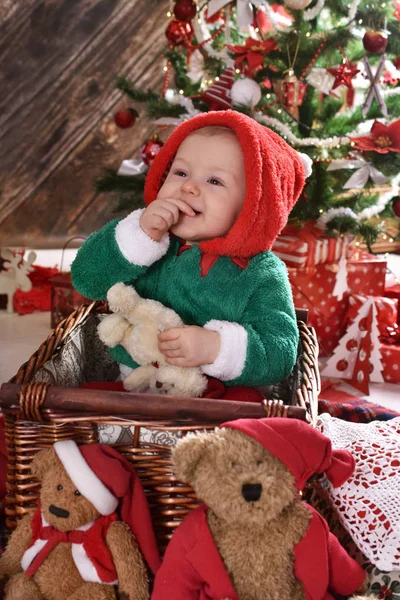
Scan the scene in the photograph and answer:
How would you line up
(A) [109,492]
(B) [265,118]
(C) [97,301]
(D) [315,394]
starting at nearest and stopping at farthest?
(A) [109,492]
(D) [315,394]
(C) [97,301]
(B) [265,118]

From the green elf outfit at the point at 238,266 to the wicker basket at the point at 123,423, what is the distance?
0.08m

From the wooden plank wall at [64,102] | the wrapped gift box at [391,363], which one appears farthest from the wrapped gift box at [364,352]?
the wooden plank wall at [64,102]

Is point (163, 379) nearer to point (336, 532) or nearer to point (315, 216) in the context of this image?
point (336, 532)

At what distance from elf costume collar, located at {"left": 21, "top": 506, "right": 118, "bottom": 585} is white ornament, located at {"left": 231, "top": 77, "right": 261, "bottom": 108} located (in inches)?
53.5

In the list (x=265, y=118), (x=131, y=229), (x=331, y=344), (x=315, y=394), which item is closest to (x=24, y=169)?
(x=265, y=118)

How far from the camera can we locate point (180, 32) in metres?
2.15

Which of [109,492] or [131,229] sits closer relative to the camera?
[109,492]

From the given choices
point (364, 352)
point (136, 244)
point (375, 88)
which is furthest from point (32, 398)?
point (375, 88)

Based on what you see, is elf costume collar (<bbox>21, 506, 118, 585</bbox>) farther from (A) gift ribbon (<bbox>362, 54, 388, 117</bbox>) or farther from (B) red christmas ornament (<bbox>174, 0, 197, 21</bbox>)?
(B) red christmas ornament (<bbox>174, 0, 197, 21</bbox>)

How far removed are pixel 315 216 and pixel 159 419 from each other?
4.23 feet

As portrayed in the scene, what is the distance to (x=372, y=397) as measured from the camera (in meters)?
1.79

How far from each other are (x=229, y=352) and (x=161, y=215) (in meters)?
0.24

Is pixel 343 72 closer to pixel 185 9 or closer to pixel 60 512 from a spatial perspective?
pixel 185 9

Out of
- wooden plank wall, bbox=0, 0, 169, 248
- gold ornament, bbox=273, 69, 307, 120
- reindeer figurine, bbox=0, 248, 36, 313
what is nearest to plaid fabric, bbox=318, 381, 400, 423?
gold ornament, bbox=273, 69, 307, 120
